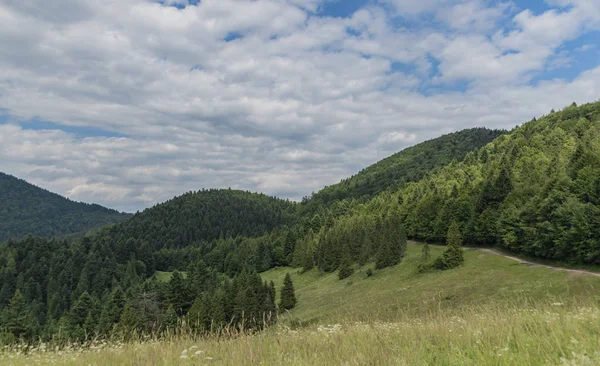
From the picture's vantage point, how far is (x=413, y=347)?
5.58 metres

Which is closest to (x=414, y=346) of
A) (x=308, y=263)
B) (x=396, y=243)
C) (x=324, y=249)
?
(x=396, y=243)

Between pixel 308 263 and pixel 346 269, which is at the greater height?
pixel 346 269

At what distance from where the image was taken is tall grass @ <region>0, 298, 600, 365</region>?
15.4 ft

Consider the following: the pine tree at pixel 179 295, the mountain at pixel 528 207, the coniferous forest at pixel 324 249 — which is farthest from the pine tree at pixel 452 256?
the pine tree at pixel 179 295

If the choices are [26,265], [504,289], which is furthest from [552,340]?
[26,265]

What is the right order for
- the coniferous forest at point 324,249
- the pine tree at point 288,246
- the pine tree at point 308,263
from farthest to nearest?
1. the pine tree at point 288,246
2. the pine tree at point 308,263
3. the coniferous forest at point 324,249

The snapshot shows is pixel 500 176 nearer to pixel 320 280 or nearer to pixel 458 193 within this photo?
pixel 458 193

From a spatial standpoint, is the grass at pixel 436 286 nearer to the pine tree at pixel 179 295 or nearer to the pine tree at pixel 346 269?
the pine tree at pixel 346 269

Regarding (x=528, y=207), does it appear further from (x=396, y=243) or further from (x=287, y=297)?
(x=287, y=297)

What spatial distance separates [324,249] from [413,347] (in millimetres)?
100106

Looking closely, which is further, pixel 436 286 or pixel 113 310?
pixel 113 310

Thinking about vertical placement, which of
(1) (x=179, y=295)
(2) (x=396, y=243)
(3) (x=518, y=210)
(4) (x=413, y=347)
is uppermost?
(3) (x=518, y=210)

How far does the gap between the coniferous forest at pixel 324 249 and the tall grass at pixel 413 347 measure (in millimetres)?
1047

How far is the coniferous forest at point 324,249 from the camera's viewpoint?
51719 mm
